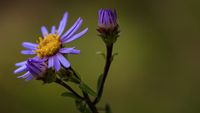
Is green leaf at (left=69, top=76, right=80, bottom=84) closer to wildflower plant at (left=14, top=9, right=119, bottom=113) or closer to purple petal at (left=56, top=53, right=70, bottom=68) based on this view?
wildflower plant at (left=14, top=9, right=119, bottom=113)

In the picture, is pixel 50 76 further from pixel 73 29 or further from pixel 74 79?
pixel 73 29

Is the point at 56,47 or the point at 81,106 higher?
the point at 56,47

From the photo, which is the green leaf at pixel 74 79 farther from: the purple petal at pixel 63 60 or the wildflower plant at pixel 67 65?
the purple petal at pixel 63 60

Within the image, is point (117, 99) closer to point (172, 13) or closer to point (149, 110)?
point (149, 110)

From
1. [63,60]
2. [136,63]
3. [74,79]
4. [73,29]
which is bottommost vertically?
[136,63]

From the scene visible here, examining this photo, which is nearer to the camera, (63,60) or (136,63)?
(63,60)

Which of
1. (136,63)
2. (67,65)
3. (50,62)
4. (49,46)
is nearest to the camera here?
(67,65)

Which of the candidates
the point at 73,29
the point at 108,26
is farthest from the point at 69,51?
the point at 108,26

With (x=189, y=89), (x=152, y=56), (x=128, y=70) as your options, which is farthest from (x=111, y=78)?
(x=189, y=89)
